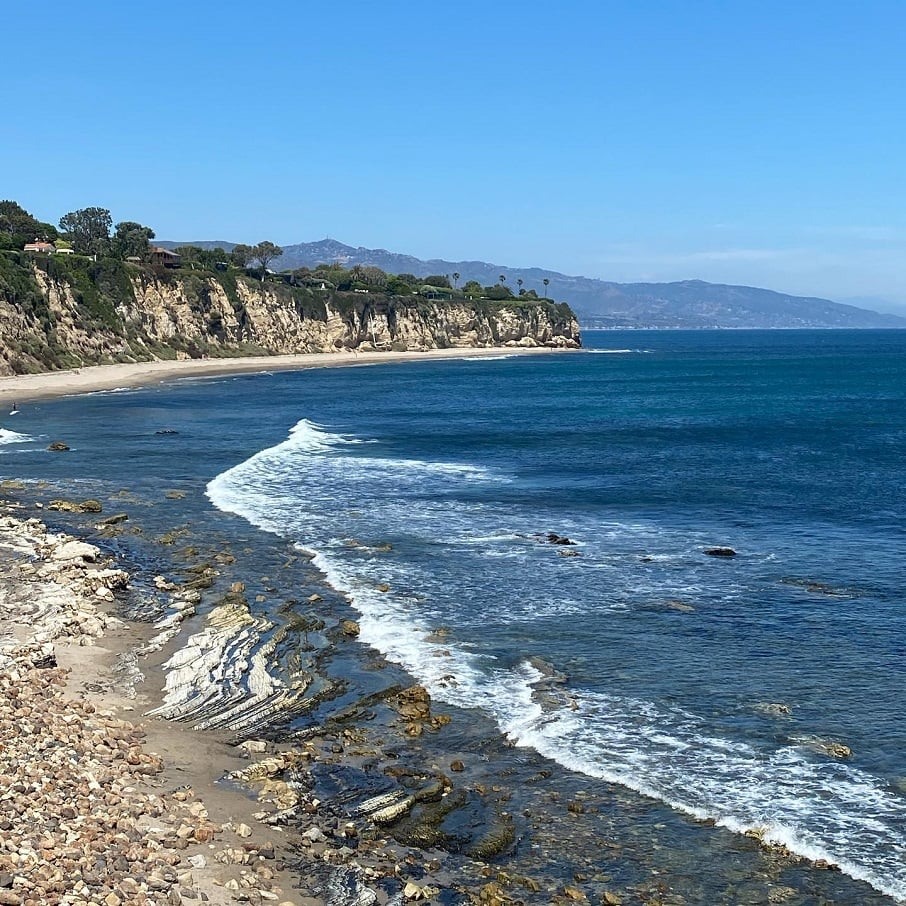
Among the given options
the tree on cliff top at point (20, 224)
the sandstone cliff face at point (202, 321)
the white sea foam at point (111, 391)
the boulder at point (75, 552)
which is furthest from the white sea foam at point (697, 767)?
the tree on cliff top at point (20, 224)

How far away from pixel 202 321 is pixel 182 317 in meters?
4.53

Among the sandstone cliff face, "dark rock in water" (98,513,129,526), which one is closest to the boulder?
"dark rock in water" (98,513,129,526)

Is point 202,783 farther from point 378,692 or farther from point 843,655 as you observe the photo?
point 843,655

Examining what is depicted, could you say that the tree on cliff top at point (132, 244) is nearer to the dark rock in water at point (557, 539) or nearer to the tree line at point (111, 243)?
the tree line at point (111, 243)

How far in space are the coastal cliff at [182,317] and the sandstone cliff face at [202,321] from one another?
6.2 inches

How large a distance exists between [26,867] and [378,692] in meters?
8.68

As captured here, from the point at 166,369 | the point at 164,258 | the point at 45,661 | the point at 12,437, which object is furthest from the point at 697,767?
the point at 164,258

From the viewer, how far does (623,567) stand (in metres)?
28.2

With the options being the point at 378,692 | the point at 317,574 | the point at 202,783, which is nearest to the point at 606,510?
the point at 317,574

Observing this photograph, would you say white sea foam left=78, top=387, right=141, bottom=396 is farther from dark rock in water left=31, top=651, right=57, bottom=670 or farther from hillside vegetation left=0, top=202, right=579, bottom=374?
dark rock in water left=31, top=651, right=57, bottom=670

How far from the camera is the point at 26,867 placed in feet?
36.4

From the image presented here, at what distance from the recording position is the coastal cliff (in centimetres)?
9894

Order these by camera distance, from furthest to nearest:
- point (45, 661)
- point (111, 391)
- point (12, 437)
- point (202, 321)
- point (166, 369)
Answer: point (202, 321) < point (166, 369) < point (111, 391) < point (12, 437) < point (45, 661)

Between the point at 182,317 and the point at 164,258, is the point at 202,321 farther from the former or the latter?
the point at 164,258
